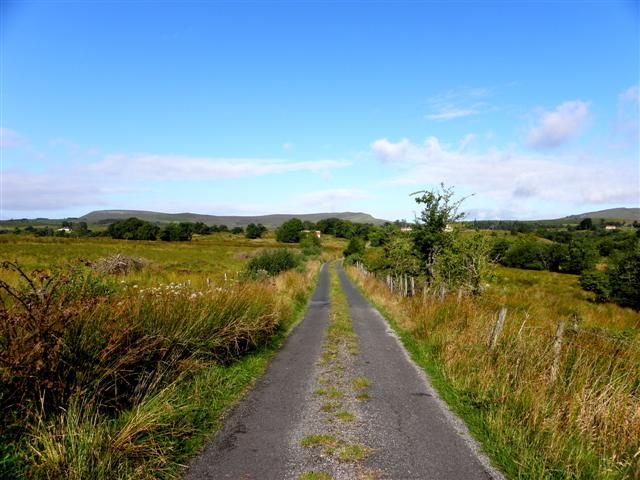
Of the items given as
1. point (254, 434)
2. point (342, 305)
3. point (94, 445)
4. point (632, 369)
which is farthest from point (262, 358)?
point (342, 305)

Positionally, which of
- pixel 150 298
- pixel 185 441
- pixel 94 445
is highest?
pixel 150 298

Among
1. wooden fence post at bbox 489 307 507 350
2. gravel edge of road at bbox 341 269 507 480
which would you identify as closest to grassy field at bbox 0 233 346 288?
gravel edge of road at bbox 341 269 507 480

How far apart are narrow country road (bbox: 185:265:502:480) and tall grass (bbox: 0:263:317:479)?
1.71 ft

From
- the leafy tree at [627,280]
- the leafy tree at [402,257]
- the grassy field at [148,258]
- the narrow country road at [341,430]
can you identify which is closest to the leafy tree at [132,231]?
the grassy field at [148,258]

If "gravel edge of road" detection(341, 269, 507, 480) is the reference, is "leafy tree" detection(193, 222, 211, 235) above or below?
above

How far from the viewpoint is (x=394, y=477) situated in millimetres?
3910

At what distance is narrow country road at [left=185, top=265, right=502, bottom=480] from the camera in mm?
4039

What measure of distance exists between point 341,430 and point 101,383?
10.0ft

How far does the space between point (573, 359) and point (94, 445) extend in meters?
7.17

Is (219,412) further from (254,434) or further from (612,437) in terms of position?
(612,437)

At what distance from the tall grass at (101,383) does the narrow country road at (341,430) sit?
1.71ft

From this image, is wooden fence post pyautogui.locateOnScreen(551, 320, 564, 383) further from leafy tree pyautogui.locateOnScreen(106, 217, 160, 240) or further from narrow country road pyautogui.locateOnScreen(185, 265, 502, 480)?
leafy tree pyautogui.locateOnScreen(106, 217, 160, 240)

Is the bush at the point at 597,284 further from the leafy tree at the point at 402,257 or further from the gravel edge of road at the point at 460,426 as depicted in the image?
the gravel edge of road at the point at 460,426

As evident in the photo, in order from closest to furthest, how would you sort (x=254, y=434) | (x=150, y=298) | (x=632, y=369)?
(x=254, y=434) → (x=632, y=369) → (x=150, y=298)
